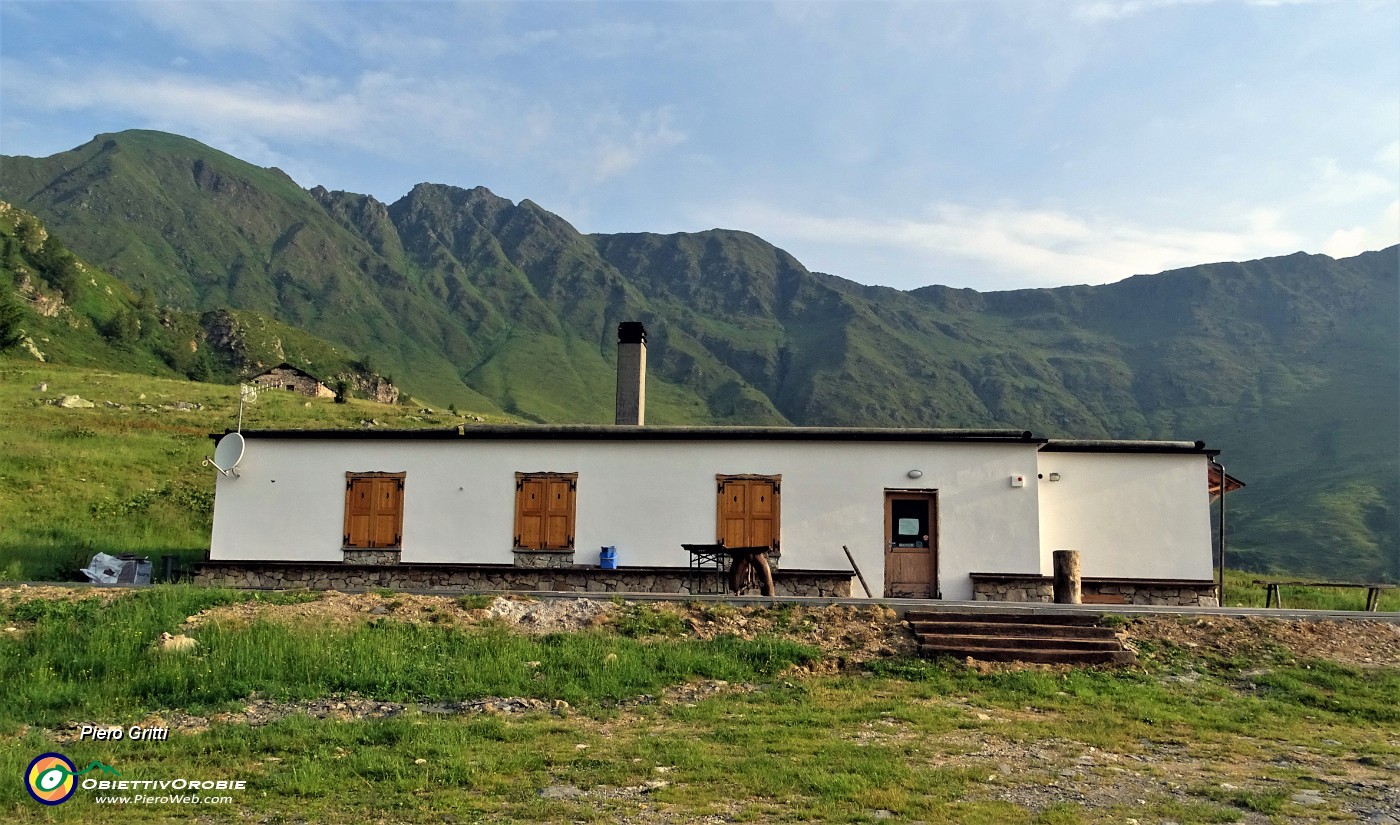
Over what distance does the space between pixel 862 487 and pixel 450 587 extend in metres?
7.62

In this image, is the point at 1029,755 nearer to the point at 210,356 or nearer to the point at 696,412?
the point at 210,356

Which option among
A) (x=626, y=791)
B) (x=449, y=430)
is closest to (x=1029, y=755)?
(x=626, y=791)

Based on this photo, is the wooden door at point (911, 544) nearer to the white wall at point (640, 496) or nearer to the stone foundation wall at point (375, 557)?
the white wall at point (640, 496)

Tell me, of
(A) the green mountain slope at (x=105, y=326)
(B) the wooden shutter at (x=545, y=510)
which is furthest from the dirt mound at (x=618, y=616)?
(A) the green mountain slope at (x=105, y=326)

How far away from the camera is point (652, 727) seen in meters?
9.49

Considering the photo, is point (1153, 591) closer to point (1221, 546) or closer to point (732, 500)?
point (1221, 546)

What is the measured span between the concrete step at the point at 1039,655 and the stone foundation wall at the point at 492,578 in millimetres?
5168

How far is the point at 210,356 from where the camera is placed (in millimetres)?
97625

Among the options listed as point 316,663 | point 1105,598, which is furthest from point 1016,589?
point 316,663

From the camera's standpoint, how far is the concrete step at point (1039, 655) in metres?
12.2

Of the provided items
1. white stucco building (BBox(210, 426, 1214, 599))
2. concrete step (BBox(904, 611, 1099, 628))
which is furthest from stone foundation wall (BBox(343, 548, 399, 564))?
concrete step (BBox(904, 611, 1099, 628))

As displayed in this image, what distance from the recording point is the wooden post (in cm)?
1582
